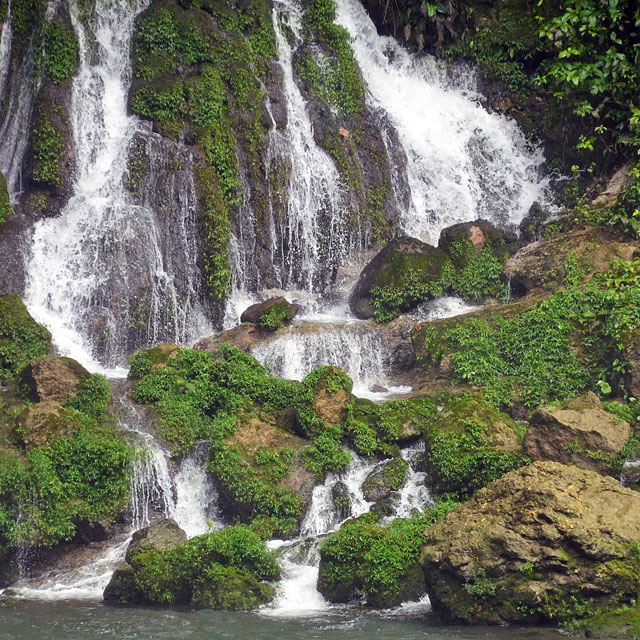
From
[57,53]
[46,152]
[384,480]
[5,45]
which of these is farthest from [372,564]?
[5,45]

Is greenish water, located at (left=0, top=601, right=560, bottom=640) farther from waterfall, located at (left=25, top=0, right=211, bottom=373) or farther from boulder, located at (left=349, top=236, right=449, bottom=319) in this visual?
boulder, located at (left=349, top=236, right=449, bottom=319)

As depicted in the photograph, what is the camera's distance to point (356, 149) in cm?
Result: 2267

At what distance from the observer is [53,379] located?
44.6 ft

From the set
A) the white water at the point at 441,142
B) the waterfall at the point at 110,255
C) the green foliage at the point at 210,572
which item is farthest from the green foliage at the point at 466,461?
the white water at the point at 441,142

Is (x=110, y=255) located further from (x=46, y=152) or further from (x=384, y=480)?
(x=384, y=480)

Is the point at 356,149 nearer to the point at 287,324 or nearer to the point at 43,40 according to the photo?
the point at 287,324

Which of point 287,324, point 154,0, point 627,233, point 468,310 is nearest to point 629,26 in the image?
point 627,233

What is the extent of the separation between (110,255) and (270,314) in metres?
3.81

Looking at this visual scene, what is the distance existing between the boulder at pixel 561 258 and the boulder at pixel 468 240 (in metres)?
1.02

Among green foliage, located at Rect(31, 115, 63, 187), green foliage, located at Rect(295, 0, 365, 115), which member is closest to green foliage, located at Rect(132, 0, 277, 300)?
green foliage, located at Rect(295, 0, 365, 115)

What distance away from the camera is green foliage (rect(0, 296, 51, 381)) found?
50.3 feet

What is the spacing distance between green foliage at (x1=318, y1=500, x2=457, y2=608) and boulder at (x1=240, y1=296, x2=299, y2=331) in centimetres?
748

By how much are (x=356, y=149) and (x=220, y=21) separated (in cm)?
528

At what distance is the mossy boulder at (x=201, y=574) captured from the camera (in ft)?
32.2
